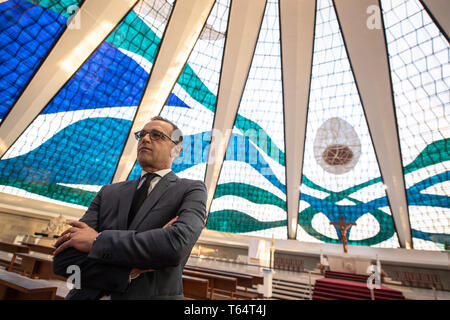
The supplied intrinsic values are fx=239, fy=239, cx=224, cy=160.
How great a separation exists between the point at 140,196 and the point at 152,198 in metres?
0.12

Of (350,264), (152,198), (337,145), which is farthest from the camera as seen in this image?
(337,145)

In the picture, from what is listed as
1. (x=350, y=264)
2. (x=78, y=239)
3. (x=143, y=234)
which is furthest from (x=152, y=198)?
(x=350, y=264)

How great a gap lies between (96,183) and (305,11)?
55.6 feet

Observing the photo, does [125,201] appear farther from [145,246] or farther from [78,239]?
[145,246]

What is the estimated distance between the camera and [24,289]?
2.27 meters

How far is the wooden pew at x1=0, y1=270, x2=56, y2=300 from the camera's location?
91.4 inches

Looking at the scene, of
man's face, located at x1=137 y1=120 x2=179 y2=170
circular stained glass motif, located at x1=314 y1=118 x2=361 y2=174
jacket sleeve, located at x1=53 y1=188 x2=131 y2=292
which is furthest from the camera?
circular stained glass motif, located at x1=314 y1=118 x2=361 y2=174

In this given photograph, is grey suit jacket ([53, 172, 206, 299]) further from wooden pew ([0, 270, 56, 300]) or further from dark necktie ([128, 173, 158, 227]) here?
wooden pew ([0, 270, 56, 300])

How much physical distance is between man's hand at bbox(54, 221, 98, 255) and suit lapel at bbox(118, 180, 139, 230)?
6.9 inches

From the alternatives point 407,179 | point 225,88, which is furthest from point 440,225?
point 225,88

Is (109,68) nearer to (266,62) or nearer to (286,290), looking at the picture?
(266,62)

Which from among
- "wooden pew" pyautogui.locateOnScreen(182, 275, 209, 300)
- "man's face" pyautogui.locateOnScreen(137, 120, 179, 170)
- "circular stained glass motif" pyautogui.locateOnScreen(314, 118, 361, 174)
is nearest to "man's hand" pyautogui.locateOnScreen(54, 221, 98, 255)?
"man's face" pyautogui.locateOnScreen(137, 120, 179, 170)

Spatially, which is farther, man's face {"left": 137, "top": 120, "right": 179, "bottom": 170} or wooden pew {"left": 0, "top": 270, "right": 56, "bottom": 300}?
wooden pew {"left": 0, "top": 270, "right": 56, "bottom": 300}
